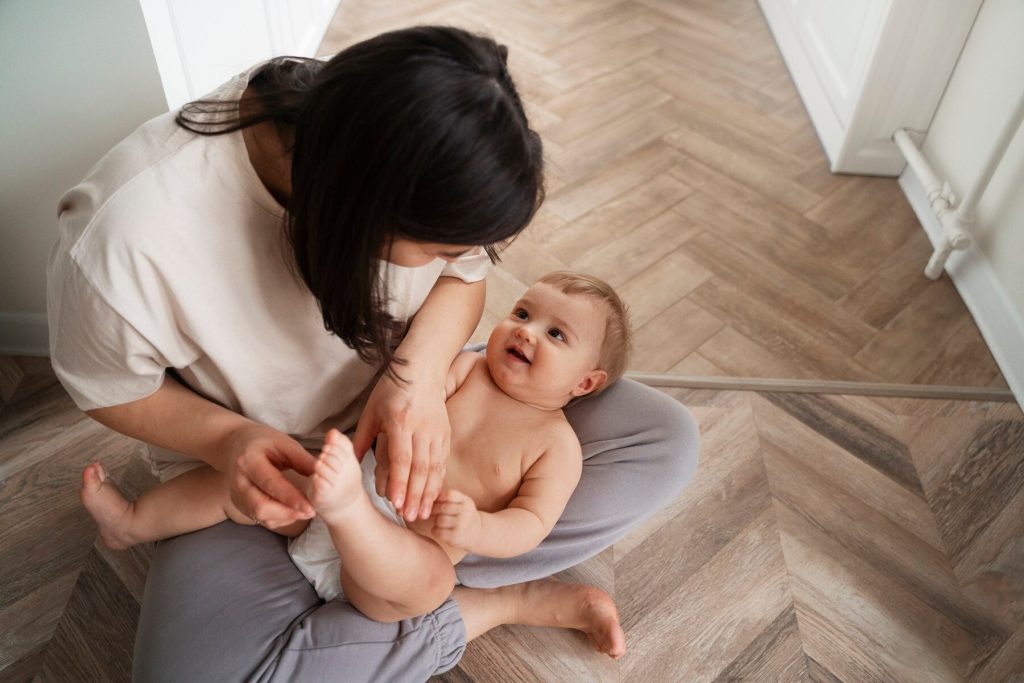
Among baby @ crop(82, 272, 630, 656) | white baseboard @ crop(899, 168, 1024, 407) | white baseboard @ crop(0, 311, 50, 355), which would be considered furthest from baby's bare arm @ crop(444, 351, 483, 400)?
white baseboard @ crop(899, 168, 1024, 407)

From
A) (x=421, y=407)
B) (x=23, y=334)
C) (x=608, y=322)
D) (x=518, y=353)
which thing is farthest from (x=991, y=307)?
(x=23, y=334)

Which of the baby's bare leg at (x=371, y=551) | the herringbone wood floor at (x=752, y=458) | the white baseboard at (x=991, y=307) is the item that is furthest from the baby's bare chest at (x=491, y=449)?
the white baseboard at (x=991, y=307)

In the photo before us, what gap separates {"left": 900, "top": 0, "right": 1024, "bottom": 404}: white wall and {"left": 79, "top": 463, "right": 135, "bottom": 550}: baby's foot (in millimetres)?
1366

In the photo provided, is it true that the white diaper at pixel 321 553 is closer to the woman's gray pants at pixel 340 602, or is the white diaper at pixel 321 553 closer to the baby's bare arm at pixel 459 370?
the woman's gray pants at pixel 340 602

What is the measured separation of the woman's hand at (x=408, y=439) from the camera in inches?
30.6

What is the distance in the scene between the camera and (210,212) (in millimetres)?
701

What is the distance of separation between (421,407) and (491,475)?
0.16 meters

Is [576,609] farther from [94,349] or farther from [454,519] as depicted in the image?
[94,349]

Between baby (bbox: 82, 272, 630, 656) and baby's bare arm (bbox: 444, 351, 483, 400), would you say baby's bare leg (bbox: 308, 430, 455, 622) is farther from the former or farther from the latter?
baby's bare arm (bbox: 444, 351, 483, 400)

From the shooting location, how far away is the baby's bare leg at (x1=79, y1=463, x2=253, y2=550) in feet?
2.82

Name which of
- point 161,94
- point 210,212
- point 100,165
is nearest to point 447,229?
point 210,212

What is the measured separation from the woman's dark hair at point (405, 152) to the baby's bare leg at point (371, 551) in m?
0.15

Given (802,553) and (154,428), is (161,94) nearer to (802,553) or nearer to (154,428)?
(154,428)

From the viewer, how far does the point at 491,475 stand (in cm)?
93
